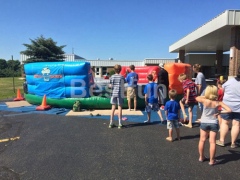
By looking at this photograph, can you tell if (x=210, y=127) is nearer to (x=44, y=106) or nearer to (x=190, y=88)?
(x=190, y=88)

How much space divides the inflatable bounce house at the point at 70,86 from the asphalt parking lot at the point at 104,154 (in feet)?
7.84

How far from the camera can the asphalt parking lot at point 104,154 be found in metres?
3.44

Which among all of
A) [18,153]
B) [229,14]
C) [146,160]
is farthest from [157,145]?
[229,14]

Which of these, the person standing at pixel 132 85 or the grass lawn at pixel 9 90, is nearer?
the person standing at pixel 132 85

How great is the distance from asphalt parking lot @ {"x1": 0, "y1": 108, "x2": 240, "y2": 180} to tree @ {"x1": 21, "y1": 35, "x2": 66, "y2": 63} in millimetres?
23281

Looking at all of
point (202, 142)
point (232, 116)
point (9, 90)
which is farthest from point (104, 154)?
point (9, 90)

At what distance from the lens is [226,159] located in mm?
3932

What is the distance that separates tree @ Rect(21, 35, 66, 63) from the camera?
27742 mm

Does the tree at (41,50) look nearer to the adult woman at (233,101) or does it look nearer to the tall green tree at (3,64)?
the adult woman at (233,101)

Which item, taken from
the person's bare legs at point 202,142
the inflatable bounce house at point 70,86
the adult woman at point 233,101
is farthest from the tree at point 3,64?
the person's bare legs at point 202,142

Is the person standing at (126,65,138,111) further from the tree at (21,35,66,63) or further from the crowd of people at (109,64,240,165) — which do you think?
the tree at (21,35,66,63)

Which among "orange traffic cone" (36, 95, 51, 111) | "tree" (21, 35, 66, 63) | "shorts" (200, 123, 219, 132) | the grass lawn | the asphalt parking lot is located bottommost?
the asphalt parking lot

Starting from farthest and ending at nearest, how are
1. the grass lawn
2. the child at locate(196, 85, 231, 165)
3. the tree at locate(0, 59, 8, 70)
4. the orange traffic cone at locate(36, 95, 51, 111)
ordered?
1. the tree at locate(0, 59, 8, 70)
2. the grass lawn
3. the orange traffic cone at locate(36, 95, 51, 111)
4. the child at locate(196, 85, 231, 165)

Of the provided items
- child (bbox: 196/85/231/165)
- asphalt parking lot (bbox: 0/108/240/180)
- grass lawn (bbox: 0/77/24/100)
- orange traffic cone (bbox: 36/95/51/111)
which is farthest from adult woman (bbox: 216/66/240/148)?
grass lawn (bbox: 0/77/24/100)
